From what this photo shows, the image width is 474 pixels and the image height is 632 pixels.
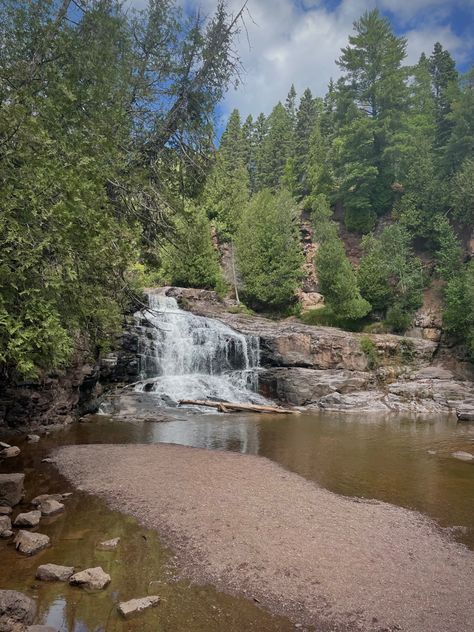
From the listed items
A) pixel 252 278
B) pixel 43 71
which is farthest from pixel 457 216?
pixel 43 71

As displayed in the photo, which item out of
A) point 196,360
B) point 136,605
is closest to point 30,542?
point 136,605

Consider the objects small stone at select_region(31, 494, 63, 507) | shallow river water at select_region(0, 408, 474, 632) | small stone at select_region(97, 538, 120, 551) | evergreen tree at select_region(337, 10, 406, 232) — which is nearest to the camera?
shallow river water at select_region(0, 408, 474, 632)

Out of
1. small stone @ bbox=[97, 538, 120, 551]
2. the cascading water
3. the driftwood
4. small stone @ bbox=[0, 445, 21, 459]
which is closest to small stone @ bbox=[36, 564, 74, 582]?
small stone @ bbox=[97, 538, 120, 551]

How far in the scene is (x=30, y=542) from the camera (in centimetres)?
620

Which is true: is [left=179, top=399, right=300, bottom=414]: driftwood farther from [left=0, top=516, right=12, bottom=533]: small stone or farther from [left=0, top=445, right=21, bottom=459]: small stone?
[left=0, top=516, right=12, bottom=533]: small stone

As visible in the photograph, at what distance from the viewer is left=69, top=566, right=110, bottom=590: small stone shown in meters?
5.22

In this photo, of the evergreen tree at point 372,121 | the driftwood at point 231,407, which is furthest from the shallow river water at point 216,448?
the evergreen tree at point 372,121

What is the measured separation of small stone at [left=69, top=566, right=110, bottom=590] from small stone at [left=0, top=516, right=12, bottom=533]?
2.02m

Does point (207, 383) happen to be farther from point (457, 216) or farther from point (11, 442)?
point (457, 216)

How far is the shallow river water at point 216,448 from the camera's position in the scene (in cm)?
487

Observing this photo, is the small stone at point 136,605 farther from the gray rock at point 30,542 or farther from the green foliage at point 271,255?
the green foliage at point 271,255

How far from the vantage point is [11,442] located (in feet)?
43.1

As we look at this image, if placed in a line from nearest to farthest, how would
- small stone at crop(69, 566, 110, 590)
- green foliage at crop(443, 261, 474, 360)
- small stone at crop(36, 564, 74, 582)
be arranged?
small stone at crop(69, 566, 110, 590), small stone at crop(36, 564, 74, 582), green foliage at crop(443, 261, 474, 360)

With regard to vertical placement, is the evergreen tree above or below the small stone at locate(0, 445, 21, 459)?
above
